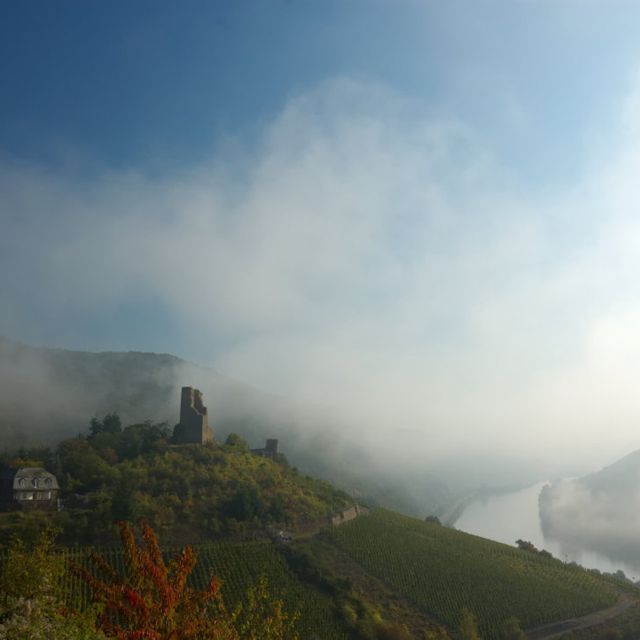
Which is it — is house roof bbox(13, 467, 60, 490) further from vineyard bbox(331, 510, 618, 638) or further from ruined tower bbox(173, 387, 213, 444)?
vineyard bbox(331, 510, 618, 638)

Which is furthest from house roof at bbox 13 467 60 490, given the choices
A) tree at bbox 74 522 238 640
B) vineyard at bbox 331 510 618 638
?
tree at bbox 74 522 238 640

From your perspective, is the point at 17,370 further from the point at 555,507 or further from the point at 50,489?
the point at 555,507

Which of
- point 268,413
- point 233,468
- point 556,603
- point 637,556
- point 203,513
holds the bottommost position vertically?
point 637,556

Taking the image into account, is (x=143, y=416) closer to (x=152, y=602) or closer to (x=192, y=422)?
(x=192, y=422)

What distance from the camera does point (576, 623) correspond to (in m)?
40.9

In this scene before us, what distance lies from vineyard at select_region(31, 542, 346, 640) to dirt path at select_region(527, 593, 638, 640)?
14.0 m

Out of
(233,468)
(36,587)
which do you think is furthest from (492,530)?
(36,587)

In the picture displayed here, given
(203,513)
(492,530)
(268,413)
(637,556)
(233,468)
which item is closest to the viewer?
(203,513)

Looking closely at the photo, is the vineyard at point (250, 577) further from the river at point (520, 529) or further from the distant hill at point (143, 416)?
the distant hill at point (143, 416)

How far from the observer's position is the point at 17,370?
176000 mm

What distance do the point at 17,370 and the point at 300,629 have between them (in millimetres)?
167484

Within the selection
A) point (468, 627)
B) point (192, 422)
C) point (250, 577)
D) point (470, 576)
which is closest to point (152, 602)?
point (468, 627)

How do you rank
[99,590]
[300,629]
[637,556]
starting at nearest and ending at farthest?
[99,590] < [300,629] < [637,556]

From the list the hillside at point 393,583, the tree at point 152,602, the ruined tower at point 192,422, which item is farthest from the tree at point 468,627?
the ruined tower at point 192,422
